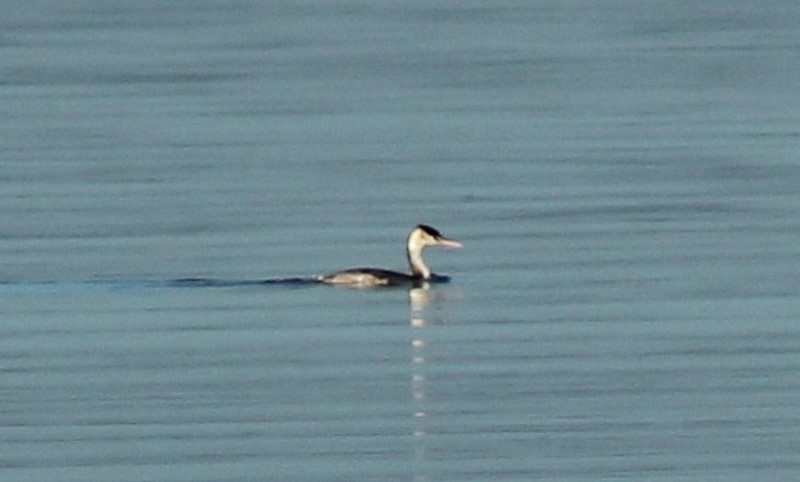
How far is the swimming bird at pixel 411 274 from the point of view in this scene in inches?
693

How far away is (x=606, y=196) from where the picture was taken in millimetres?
21625

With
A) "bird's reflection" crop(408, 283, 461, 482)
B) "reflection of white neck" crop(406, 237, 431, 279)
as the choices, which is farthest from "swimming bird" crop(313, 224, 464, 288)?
"bird's reflection" crop(408, 283, 461, 482)

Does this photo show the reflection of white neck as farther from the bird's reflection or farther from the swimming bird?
the bird's reflection

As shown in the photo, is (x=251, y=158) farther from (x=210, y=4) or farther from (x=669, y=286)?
(x=210, y=4)

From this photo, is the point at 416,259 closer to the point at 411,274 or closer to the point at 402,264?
the point at 411,274

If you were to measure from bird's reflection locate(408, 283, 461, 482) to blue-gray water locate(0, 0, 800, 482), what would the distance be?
0.03 metres

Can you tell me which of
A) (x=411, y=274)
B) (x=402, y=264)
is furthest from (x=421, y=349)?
(x=402, y=264)

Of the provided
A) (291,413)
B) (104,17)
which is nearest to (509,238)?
(291,413)

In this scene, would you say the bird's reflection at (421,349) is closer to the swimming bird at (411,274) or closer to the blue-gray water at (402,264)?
the blue-gray water at (402,264)

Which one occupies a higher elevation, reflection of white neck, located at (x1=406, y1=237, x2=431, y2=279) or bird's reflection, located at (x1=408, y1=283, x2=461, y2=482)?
reflection of white neck, located at (x1=406, y1=237, x2=431, y2=279)

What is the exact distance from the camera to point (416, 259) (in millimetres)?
18531

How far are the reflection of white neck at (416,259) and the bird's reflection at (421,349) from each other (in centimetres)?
17

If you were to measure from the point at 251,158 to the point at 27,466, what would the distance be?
12.9 meters

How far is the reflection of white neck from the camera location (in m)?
18.3
